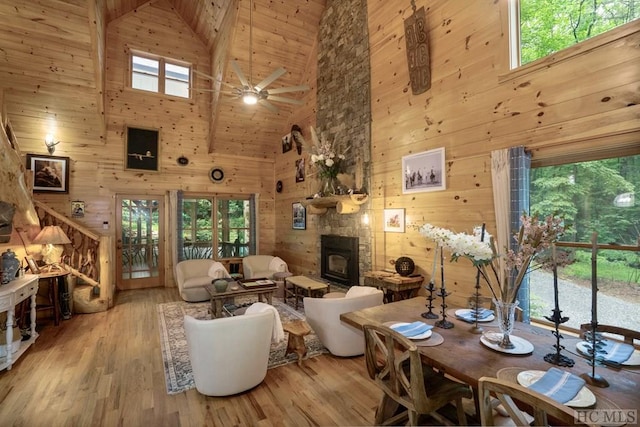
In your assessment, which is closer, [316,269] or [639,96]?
[639,96]

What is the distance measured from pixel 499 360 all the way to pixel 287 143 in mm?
6679

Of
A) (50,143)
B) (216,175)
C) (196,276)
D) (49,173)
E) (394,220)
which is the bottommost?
(196,276)

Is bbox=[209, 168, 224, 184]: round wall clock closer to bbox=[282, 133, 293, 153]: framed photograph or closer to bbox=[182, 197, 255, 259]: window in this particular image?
bbox=[182, 197, 255, 259]: window

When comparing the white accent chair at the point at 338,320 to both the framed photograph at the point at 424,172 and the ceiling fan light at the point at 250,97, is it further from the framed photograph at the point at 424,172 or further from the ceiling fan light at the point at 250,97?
the ceiling fan light at the point at 250,97

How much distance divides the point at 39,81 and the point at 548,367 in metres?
7.62

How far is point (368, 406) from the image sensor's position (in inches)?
98.0

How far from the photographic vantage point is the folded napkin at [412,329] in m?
1.93

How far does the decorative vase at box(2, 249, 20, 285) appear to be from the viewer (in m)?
3.41

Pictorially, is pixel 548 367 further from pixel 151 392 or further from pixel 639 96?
pixel 151 392

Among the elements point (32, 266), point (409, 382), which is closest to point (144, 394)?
point (409, 382)

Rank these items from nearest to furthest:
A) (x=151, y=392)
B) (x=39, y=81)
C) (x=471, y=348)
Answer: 1. (x=471, y=348)
2. (x=151, y=392)
3. (x=39, y=81)

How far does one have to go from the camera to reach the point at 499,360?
1.60 metres

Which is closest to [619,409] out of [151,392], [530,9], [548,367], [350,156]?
[548,367]

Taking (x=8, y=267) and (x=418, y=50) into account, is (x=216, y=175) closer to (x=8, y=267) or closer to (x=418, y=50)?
(x=8, y=267)
